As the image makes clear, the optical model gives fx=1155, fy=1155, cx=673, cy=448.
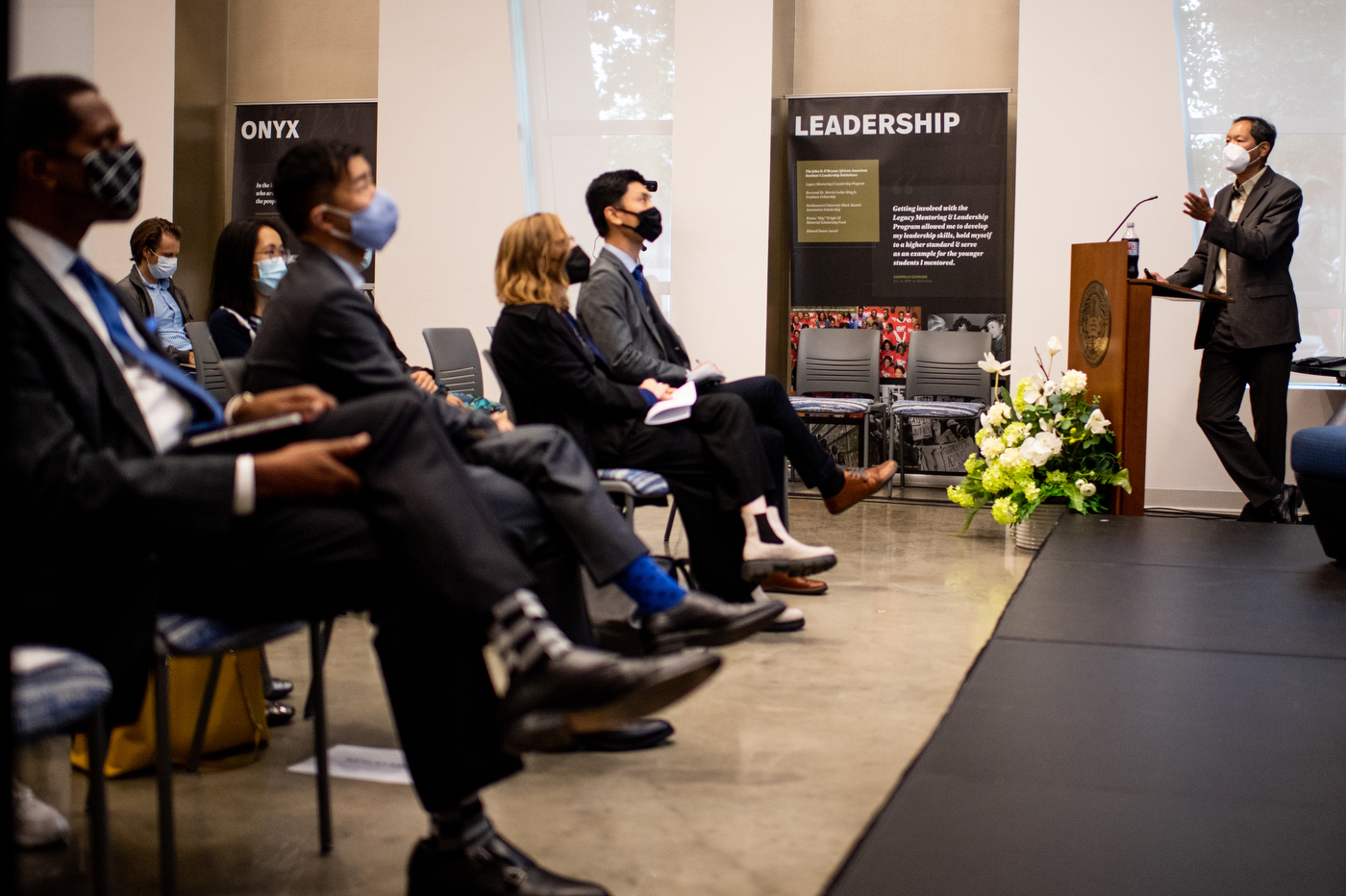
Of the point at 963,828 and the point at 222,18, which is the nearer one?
the point at 963,828

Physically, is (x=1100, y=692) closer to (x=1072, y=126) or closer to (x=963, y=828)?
(x=963, y=828)

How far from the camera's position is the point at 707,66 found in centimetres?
720

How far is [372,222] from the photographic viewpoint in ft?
6.82

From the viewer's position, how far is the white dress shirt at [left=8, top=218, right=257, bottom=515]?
155 cm

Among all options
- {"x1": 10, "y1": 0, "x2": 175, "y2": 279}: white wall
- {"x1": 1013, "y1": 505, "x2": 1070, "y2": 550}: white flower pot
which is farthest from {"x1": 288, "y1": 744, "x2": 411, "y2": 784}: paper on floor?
{"x1": 10, "y1": 0, "x2": 175, "y2": 279}: white wall

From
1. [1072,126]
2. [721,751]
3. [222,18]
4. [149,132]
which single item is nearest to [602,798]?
[721,751]

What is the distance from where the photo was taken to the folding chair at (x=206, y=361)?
4152 millimetres

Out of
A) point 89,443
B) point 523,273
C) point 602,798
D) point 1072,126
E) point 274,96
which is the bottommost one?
point 602,798

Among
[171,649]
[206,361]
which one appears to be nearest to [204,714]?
[171,649]

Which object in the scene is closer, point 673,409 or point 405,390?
point 405,390

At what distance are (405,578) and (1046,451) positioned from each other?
3875 mm

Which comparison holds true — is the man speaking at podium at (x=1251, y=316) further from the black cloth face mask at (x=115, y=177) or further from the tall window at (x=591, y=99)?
the black cloth face mask at (x=115, y=177)

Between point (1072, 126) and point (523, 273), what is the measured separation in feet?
16.2

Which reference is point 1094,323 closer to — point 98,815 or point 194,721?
point 194,721
